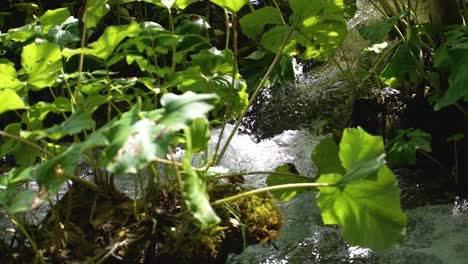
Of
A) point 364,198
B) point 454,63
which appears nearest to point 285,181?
point 364,198

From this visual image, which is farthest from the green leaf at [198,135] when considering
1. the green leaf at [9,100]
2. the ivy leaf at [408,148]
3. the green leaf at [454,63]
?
the ivy leaf at [408,148]

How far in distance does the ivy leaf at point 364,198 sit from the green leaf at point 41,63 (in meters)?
0.55

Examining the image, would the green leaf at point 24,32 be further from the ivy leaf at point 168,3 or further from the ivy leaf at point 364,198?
the ivy leaf at point 364,198

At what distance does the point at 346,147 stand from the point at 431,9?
1.34m

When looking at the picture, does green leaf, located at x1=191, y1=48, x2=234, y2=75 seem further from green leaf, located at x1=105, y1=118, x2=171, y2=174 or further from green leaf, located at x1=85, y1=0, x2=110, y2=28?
green leaf, located at x1=105, y1=118, x2=171, y2=174

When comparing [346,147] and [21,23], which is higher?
[346,147]

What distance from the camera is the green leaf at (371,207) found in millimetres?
986

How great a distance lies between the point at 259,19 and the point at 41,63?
0.56 m

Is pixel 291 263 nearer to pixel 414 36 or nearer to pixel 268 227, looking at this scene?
pixel 268 227

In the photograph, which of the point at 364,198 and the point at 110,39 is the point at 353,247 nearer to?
the point at 364,198

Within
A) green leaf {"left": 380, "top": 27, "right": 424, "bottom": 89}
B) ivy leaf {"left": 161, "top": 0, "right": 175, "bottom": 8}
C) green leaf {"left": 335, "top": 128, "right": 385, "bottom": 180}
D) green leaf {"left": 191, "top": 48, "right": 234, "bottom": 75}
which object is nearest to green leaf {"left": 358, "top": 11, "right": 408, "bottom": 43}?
green leaf {"left": 380, "top": 27, "right": 424, "bottom": 89}

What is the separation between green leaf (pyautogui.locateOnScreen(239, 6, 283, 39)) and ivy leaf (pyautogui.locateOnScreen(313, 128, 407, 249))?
485mm

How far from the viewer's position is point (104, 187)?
1243 millimetres

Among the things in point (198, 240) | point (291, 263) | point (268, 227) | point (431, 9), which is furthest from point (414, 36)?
point (198, 240)
